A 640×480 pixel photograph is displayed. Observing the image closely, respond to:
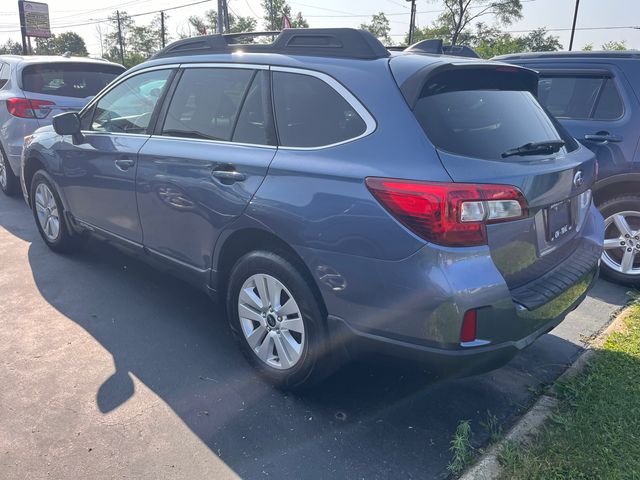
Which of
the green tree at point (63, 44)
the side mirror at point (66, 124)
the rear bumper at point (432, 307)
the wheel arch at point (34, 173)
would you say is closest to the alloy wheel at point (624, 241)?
the rear bumper at point (432, 307)

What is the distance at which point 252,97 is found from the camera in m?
→ 3.05

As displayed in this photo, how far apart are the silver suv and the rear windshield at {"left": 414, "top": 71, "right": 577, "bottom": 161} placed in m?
5.51

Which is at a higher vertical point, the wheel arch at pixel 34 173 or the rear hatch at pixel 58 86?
the rear hatch at pixel 58 86

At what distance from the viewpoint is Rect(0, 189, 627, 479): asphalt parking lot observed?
2.47 metres

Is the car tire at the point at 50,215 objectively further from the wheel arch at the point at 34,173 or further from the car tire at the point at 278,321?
the car tire at the point at 278,321

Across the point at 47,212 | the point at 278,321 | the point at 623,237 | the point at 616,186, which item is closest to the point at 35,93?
the point at 47,212

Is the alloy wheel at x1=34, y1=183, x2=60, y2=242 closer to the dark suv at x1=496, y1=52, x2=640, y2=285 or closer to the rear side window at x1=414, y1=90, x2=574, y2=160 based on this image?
the rear side window at x1=414, y1=90, x2=574, y2=160

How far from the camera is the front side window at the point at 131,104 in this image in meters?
3.74

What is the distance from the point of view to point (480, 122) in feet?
8.41

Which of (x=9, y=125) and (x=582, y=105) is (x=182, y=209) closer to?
(x=582, y=105)

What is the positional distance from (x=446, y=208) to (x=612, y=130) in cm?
316

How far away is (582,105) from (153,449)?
4.48 metres

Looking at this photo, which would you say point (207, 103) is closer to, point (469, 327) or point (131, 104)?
point (131, 104)

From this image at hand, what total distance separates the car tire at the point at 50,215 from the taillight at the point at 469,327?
3.83 metres
